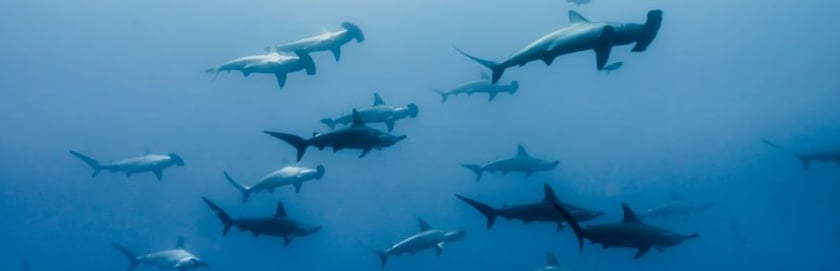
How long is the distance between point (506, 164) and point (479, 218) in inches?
1786

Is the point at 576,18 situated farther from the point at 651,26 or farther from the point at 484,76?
the point at 484,76

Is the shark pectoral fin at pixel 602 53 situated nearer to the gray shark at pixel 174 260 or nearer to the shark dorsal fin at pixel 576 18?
the shark dorsal fin at pixel 576 18

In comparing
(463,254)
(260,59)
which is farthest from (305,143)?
(463,254)

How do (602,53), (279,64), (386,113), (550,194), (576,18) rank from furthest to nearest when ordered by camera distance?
1. (386,113)
2. (279,64)
3. (550,194)
4. (576,18)
5. (602,53)

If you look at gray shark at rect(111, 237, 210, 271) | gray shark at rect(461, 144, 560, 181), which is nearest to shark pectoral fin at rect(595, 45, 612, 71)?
gray shark at rect(461, 144, 560, 181)

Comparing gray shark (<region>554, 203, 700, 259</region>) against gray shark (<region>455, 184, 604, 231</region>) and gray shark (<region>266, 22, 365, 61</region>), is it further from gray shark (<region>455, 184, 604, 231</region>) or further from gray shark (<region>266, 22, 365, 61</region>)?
gray shark (<region>266, 22, 365, 61</region>)

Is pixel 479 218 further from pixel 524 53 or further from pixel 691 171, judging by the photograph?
pixel 524 53

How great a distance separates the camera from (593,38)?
5699 millimetres

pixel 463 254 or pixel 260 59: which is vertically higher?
pixel 260 59


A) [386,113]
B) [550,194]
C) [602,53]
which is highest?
[602,53]

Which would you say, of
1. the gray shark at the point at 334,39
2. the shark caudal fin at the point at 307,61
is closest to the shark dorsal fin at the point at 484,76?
the gray shark at the point at 334,39

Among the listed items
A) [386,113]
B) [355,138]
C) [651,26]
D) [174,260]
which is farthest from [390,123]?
[174,260]

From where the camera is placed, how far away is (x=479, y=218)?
58719 mm

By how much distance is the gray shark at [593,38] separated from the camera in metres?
5.52
